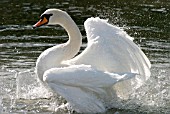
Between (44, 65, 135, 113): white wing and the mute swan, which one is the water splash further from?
(44, 65, 135, 113): white wing

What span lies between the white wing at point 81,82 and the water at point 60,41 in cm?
54

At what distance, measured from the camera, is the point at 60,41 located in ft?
50.6

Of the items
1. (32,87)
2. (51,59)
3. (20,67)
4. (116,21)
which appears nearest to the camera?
(51,59)

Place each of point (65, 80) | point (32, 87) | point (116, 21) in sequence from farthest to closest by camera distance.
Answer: point (116, 21), point (32, 87), point (65, 80)

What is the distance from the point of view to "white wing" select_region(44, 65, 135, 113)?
30.3 ft

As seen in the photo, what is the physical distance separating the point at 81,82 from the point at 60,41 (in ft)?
20.5

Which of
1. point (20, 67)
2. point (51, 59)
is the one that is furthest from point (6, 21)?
point (51, 59)

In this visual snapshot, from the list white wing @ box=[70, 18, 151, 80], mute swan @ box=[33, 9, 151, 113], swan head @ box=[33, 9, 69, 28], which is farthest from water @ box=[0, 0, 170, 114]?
swan head @ box=[33, 9, 69, 28]

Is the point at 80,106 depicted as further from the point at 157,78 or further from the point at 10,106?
the point at 157,78

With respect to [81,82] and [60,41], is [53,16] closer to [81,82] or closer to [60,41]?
[81,82]

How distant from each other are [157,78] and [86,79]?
9.02ft

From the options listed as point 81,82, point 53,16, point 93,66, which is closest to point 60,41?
point 53,16

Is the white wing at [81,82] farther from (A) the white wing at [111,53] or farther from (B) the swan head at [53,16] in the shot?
(B) the swan head at [53,16]

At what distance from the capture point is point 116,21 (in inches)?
727
